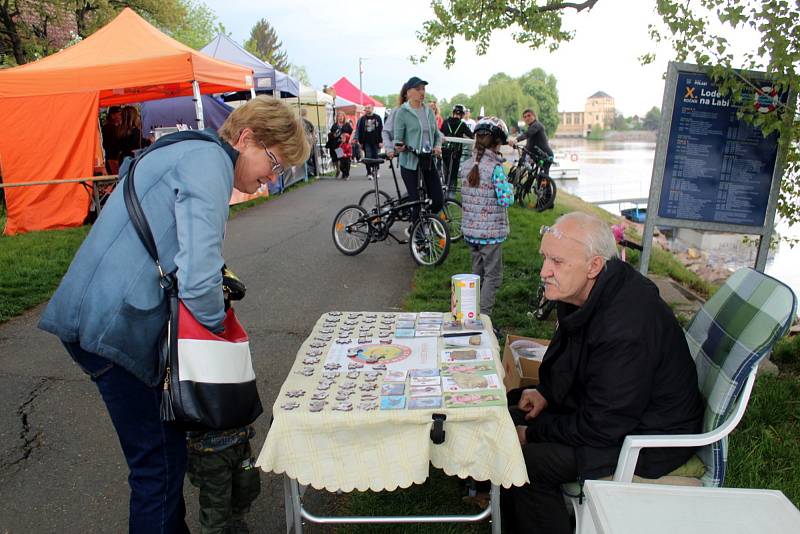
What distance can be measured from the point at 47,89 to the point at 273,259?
435 cm

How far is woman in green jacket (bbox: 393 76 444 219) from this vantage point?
6898 millimetres

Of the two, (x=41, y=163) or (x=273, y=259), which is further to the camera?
(x=41, y=163)

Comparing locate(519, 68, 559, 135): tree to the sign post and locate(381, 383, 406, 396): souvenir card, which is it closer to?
the sign post

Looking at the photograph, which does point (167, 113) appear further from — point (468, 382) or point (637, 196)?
point (637, 196)

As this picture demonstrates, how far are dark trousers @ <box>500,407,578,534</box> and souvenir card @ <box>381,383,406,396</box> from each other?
56 cm

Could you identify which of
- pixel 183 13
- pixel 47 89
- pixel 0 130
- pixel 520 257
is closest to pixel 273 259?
pixel 520 257

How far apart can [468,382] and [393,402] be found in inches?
11.7

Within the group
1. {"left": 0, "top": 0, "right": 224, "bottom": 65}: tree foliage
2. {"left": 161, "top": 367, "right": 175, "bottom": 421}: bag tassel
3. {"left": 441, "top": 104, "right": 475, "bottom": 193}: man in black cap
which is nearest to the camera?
{"left": 161, "top": 367, "right": 175, "bottom": 421}: bag tassel

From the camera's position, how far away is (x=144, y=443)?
6.43 ft

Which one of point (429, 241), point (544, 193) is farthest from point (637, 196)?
point (429, 241)

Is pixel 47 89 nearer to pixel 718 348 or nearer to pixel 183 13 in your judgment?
pixel 718 348

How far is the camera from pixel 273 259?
7.56 metres

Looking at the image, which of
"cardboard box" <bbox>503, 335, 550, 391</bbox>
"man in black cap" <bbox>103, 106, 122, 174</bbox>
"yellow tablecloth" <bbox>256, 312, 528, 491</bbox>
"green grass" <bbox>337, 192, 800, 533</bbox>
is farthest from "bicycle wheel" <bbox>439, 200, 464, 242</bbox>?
"man in black cap" <bbox>103, 106, 122, 174</bbox>

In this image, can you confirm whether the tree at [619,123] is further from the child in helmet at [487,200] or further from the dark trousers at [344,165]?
the child in helmet at [487,200]
